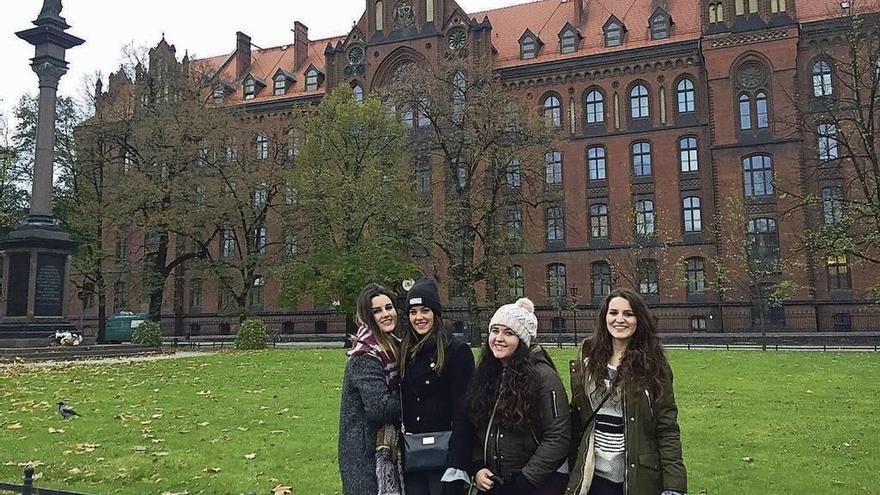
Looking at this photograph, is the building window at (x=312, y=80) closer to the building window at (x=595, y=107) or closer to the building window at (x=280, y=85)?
the building window at (x=280, y=85)

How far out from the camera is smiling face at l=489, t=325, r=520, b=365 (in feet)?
14.1

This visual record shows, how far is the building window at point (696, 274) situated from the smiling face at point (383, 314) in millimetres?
37317

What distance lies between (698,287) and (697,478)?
1326 inches

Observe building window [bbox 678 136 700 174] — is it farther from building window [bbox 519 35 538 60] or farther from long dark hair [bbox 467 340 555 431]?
long dark hair [bbox 467 340 555 431]

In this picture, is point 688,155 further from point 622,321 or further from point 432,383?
point 432,383

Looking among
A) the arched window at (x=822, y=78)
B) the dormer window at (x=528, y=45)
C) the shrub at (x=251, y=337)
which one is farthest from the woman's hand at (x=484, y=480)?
the dormer window at (x=528, y=45)

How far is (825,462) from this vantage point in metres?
8.25

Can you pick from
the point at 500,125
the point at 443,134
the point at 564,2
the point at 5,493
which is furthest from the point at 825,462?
the point at 564,2

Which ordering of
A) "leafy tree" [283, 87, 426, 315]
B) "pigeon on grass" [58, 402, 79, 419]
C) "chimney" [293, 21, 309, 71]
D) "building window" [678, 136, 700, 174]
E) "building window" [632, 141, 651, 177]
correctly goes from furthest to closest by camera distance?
"chimney" [293, 21, 309, 71] < "building window" [632, 141, 651, 177] < "building window" [678, 136, 700, 174] < "leafy tree" [283, 87, 426, 315] < "pigeon on grass" [58, 402, 79, 419]

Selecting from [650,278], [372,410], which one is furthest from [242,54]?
[372,410]

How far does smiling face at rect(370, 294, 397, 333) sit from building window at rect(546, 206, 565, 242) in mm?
38885

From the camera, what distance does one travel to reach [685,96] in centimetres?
4159

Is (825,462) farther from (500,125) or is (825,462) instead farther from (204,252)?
(204,252)

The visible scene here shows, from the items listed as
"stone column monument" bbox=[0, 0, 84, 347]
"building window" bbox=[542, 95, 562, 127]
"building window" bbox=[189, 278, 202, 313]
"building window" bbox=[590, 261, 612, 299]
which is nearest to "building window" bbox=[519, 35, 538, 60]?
"building window" bbox=[542, 95, 562, 127]
